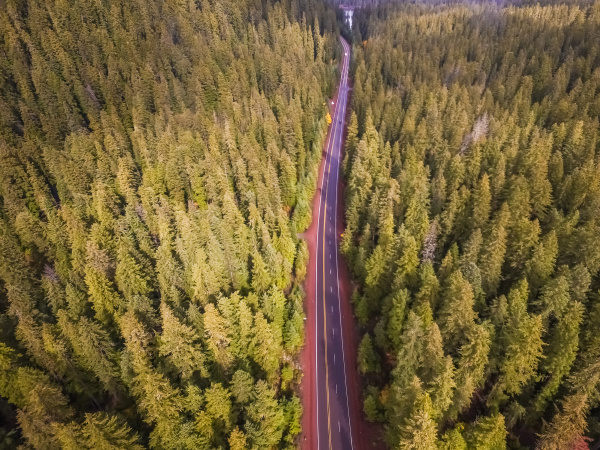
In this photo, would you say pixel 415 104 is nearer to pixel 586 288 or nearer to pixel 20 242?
pixel 586 288

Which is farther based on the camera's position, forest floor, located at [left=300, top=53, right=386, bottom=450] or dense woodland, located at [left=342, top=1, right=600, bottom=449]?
forest floor, located at [left=300, top=53, right=386, bottom=450]

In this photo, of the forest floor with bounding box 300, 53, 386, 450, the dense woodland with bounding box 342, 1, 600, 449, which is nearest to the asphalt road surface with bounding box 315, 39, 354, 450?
the forest floor with bounding box 300, 53, 386, 450

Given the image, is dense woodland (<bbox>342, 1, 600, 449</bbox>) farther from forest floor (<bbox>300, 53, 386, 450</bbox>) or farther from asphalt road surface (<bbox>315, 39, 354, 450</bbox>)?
asphalt road surface (<bbox>315, 39, 354, 450</bbox>)

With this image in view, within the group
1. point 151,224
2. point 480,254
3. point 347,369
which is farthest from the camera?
point 151,224

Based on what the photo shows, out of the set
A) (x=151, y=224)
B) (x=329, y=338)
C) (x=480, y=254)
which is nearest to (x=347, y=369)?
(x=329, y=338)

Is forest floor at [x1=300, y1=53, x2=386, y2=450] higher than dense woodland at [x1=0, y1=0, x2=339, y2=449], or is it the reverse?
dense woodland at [x1=0, y1=0, x2=339, y2=449]

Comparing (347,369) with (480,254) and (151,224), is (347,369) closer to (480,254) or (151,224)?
(480,254)
